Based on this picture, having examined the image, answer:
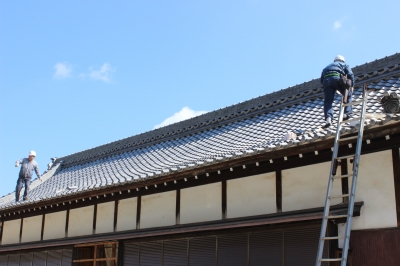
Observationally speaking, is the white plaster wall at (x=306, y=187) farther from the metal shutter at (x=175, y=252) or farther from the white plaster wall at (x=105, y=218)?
→ the white plaster wall at (x=105, y=218)

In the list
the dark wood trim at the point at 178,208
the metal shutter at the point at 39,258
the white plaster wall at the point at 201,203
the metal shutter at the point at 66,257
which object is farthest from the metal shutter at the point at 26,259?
the white plaster wall at the point at 201,203

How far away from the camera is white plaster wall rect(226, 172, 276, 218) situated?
326 inches

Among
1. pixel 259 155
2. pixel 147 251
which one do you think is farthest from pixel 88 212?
pixel 259 155

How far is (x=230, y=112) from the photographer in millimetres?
13695

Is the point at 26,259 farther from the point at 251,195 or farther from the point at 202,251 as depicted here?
the point at 251,195

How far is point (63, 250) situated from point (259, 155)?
697 cm

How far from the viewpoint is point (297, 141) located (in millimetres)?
7281

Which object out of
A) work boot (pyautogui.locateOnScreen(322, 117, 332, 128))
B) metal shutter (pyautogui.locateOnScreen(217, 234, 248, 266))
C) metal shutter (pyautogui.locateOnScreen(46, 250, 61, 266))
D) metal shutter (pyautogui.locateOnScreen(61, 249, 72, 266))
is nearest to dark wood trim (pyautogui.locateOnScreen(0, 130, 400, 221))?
work boot (pyautogui.locateOnScreen(322, 117, 332, 128))

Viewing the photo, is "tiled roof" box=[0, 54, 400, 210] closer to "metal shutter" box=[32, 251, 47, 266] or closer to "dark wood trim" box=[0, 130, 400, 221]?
"dark wood trim" box=[0, 130, 400, 221]

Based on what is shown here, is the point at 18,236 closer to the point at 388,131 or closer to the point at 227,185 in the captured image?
the point at 227,185

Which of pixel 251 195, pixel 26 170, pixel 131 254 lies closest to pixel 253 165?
pixel 251 195

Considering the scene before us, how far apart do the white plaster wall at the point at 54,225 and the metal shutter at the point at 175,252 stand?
378 centimetres

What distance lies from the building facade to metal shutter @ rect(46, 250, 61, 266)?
0.15ft

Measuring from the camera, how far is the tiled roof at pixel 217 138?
9.26 metres
